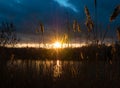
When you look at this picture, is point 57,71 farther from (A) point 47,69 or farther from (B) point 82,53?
(B) point 82,53

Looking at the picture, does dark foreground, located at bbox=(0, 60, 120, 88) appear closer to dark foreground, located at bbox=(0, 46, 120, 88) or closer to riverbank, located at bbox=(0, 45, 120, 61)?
dark foreground, located at bbox=(0, 46, 120, 88)

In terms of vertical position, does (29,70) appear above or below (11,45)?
below

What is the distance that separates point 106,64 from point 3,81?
2902mm

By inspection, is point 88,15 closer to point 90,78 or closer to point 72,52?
point 90,78

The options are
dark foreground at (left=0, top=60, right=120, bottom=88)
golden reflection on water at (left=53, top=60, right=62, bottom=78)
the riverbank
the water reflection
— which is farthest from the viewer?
the riverbank

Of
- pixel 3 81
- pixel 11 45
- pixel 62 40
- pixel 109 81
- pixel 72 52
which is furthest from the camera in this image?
pixel 72 52

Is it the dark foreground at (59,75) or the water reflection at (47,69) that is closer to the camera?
the dark foreground at (59,75)

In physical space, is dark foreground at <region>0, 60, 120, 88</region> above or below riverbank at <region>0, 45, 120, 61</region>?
below

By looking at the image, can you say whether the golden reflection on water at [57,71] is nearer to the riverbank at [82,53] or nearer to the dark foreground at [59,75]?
the dark foreground at [59,75]

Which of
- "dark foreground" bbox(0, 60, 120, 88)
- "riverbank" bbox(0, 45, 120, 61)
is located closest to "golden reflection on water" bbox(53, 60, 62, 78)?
"dark foreground" bbox(0, 60, 120, 88)

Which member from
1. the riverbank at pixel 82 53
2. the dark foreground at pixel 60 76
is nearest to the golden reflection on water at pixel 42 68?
the dark foreground at pixel 60 76

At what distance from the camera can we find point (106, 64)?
7797mm

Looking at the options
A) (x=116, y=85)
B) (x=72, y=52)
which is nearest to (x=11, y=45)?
(x=116, y=85)

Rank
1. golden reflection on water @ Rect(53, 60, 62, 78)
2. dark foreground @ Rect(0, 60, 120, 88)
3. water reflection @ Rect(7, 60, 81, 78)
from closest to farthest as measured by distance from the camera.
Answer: dark foreground @ Rect(0, 60, 120, 88) → water reflection @ Rect(7, 60, 81, 78) → golden reflection on water @ Rect(53, 60, 62, 78)
